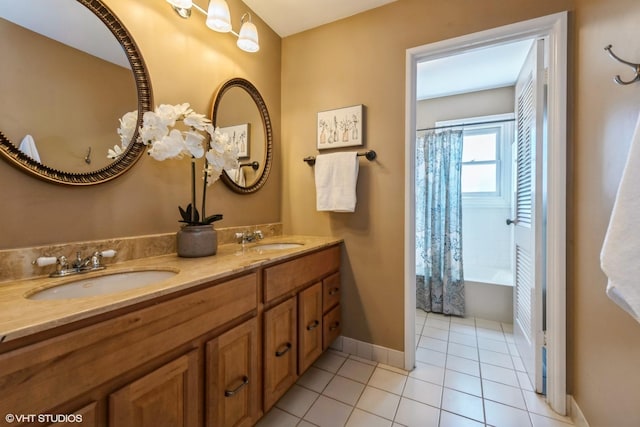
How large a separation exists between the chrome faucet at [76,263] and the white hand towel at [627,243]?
1576 mm

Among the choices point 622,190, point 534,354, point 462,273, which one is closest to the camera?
point 622,190

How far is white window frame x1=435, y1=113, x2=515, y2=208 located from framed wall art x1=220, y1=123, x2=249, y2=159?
224cm

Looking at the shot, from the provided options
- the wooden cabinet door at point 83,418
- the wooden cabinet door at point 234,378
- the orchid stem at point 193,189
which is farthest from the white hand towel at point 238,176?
the wooden cabinet door at point 83,418

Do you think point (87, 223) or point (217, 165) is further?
point (217, 165)

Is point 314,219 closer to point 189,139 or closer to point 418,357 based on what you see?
point 189,139

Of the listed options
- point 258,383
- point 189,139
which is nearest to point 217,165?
point 189,139

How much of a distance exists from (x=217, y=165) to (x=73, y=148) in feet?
1.72

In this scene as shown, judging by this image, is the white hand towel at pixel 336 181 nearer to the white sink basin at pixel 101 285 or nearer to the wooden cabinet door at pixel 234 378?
the wooden cabinet door at pixel 234 378

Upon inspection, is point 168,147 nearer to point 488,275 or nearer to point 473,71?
point 473,71

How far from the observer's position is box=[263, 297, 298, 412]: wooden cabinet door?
117 centimetres

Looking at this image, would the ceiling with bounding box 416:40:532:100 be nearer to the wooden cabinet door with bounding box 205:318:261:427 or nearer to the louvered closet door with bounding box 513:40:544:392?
the louvered closet door with bounding box 513:40:544:392

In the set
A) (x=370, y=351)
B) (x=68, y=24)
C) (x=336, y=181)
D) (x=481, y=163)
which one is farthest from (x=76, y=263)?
(x=481, y=163)

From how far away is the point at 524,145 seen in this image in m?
1.74

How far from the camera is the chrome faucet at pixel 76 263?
896 millimetres
